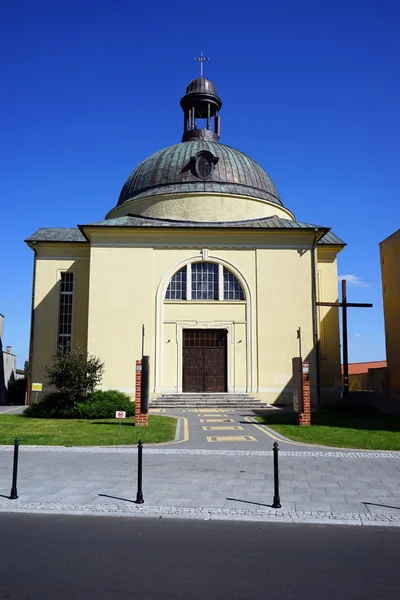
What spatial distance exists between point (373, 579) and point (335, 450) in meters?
8.47

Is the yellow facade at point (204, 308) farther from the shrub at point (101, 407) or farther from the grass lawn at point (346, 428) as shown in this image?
the shrub at point (101, 407)

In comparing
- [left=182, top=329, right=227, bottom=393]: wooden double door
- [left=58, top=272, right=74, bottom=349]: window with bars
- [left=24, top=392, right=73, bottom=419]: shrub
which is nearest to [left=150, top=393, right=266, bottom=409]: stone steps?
[left=182, top=329, right=227, bottom=393]: wooden double door

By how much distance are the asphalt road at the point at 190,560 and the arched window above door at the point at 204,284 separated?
71.0 feet

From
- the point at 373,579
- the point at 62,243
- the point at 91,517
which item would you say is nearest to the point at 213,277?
the point at 62,243

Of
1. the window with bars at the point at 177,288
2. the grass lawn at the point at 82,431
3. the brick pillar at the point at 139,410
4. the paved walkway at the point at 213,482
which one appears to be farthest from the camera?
the window with bars at the point at 177,288

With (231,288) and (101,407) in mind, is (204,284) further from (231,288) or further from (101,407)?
(101,407)

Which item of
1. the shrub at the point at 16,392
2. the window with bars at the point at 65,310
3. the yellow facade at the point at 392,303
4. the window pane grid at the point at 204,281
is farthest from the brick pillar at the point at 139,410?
the shrub at the point at 16,392

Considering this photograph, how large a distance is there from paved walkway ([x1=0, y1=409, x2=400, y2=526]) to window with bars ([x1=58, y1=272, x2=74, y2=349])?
58.1 feet

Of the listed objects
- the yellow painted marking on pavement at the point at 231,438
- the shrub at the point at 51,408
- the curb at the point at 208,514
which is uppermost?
the shrub at the point at 51,408

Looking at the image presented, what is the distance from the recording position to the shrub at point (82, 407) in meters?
21.7

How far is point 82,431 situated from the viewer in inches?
687

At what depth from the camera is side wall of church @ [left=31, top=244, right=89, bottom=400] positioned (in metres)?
30.7

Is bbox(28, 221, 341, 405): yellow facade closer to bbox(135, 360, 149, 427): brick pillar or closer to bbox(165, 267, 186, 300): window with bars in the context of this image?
bbox(165, 267, 186, 300): window with bars

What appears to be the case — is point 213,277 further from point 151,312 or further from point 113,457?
point 113,457
